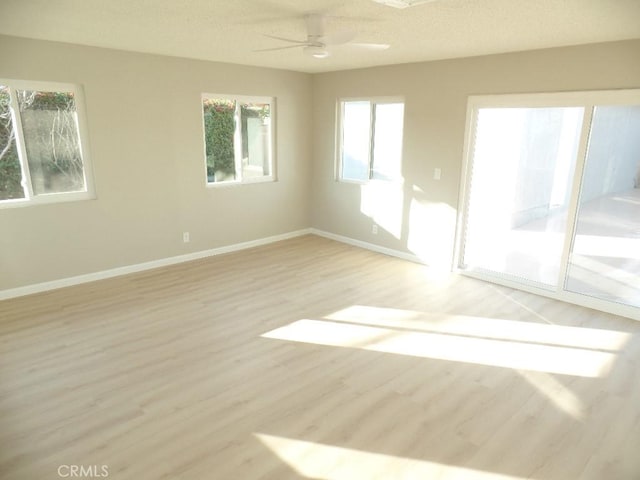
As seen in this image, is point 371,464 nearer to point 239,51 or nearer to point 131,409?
point 131,409

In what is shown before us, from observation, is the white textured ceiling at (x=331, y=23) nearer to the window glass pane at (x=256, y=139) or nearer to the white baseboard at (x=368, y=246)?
the window glass pane at (x=256, y=139)

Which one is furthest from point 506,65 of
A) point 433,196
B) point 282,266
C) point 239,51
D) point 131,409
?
point 131,409

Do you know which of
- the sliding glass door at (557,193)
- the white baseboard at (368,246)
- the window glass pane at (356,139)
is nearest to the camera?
the sliding glass door at (557,193)

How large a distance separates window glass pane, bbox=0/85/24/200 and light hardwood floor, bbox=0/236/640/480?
119 cm

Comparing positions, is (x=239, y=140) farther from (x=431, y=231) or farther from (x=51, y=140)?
(x=431, y=231)

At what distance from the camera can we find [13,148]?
13.3 feet

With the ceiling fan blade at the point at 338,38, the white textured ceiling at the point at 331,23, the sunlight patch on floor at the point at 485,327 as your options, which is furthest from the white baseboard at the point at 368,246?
the ceiling fan blade at the point at 338,38

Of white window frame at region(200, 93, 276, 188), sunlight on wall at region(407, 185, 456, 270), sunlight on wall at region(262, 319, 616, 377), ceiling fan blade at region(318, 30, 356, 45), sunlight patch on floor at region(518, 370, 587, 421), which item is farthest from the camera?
white window frame at region(200, 93, 276, 188)

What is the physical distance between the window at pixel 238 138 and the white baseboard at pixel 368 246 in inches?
51.2

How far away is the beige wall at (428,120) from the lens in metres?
3.82

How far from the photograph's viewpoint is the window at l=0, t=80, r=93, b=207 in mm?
4004

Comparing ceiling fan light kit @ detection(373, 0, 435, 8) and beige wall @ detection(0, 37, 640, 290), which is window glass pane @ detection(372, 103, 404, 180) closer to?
beige wall @ detection(0, 37, 640, 290)

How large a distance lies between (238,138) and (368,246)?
97.9 inches

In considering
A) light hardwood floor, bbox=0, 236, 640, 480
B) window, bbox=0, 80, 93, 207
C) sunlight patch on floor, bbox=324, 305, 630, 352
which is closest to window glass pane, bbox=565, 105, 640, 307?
light hardwood floor, bbox=0, 236, 640, 480
